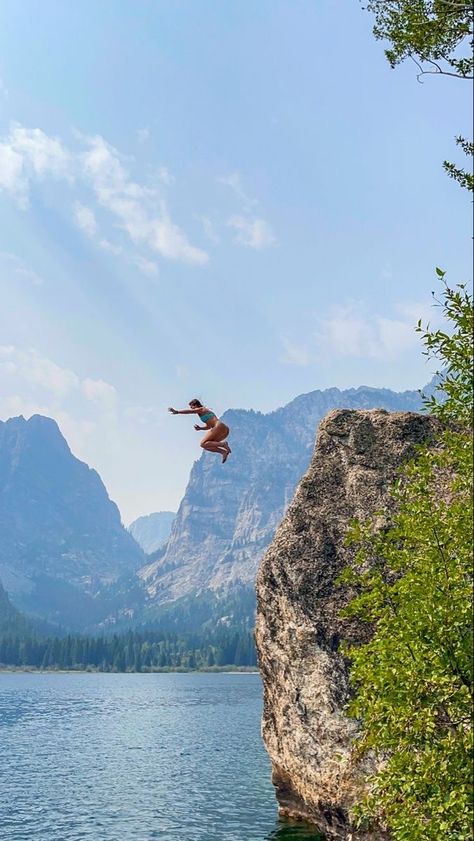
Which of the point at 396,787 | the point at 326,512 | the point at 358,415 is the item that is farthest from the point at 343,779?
the point at 358,415

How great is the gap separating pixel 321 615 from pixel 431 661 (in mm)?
14676

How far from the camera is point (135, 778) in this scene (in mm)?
53500

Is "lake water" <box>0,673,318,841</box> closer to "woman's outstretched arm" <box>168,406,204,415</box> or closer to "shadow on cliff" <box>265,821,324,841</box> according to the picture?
"shadow on cliff" <box>265,821,324,841</box>

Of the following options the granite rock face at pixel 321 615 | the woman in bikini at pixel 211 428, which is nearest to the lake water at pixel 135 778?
the granite rock face at pixel 321 615

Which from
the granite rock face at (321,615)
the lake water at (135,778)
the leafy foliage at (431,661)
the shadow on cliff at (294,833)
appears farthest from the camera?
the lake water at (135,778)

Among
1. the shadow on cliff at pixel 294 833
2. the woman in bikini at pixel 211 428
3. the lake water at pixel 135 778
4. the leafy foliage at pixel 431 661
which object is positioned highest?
the woman in bikini at pixel 211 428

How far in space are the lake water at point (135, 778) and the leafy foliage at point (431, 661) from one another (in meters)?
20.6

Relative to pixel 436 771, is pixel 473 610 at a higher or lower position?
higher

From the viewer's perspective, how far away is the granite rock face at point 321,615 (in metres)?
25.6

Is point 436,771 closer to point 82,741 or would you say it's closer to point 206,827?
point 206,827

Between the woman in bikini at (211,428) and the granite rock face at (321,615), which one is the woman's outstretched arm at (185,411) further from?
the granite rock face at (321,615)

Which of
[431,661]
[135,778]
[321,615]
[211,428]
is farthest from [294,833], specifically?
[135,778]

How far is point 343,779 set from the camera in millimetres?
24734

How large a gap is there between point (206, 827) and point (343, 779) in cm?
1504
